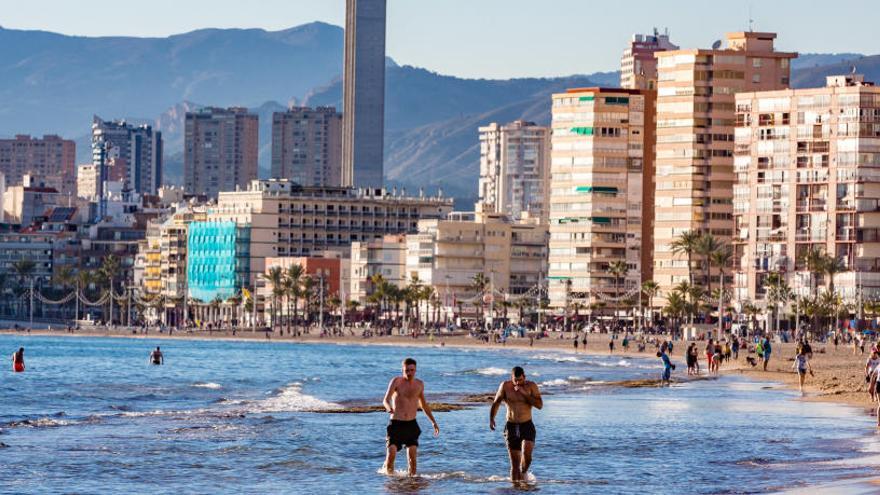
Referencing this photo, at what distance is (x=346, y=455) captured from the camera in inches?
1796

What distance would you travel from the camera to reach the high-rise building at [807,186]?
181750 millimetres

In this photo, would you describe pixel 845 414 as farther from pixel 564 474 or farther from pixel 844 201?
pixel 844 201

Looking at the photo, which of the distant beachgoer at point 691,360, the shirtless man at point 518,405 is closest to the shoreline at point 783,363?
the distant beachgoer at point 691,360

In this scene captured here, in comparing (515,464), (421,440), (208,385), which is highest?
(515,464)

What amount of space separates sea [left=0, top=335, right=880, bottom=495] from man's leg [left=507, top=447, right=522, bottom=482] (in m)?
0.32

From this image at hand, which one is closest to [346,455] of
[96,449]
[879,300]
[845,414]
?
[96,449]

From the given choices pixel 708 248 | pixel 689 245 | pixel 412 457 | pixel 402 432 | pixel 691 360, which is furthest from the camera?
pixel 689 245

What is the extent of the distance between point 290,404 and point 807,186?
124872 mm

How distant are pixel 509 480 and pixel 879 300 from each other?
135959mm

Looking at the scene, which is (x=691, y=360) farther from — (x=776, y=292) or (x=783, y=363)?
(x=776, y=292)

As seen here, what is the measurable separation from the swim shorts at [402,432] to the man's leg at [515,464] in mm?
1909

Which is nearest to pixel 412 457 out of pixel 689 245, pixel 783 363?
pixel 783 363

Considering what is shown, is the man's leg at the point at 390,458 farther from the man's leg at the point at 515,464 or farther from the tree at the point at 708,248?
the tree at the point at 708,248

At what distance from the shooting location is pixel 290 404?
226ft
